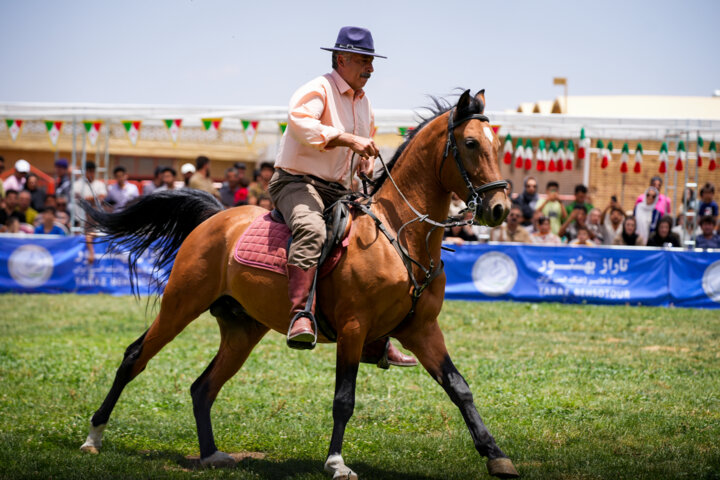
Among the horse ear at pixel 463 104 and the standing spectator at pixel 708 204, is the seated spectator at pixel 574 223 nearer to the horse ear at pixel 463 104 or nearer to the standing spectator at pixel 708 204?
the standing spectator at pixel 708 204

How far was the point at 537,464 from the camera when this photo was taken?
5398 millimetres

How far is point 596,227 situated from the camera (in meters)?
16.0

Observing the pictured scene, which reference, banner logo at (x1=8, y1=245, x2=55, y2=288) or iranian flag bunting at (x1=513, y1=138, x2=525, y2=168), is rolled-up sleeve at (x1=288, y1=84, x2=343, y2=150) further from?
iranian flag bunting at (x1=513, y1=138, x2=525, y2=168)

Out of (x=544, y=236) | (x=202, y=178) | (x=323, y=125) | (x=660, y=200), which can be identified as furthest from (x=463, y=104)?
(x=660, y=200)

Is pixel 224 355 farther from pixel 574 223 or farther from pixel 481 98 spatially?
pixel 574 223

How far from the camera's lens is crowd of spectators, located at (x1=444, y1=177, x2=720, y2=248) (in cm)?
A: 1562

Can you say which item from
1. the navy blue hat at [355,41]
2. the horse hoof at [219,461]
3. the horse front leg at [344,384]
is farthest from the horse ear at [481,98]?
the horse hoof at [219,461]

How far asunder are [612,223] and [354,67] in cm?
1189

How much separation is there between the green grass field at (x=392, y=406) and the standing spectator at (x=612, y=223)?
388 centimetres

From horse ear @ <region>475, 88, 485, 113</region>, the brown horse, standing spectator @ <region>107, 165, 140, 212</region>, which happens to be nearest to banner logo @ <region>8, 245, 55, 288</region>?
standing spectator @ <region>107, 165, 140, 212</region>

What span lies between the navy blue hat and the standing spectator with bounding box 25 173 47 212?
13.5 metres

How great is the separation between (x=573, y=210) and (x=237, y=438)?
11483 millimetres

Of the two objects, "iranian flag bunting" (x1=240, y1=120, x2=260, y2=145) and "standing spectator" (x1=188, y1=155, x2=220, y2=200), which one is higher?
"iranian flag bunting" (x1=240, y1=120, x2=260, y2=145)

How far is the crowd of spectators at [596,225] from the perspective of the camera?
15.6 m
